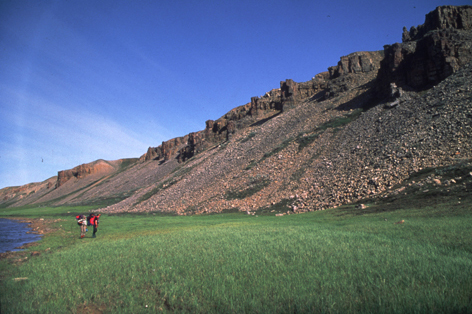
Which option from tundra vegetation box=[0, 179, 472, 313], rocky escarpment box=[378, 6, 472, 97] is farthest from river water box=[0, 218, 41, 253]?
rocky escarpment box=[378, 6, 472, 97]

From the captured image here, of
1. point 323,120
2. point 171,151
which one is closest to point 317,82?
point 323,120

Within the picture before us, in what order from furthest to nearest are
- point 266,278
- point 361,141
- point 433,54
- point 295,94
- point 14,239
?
point 295,94 < point 433,54 < point 361,141 < point 14,239 < point 266,278

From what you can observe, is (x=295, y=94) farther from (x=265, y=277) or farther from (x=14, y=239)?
(x=265, y=277)

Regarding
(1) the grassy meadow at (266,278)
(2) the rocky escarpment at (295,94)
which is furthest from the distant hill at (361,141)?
(1) the grassy meadow at (266,278)

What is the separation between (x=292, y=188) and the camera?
36312 millimetres

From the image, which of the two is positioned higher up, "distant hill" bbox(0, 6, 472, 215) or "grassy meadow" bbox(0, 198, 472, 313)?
"distant hill" bbox(0, 6, 472, 215)

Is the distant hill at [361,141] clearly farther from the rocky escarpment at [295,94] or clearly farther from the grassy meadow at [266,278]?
the grassy meadow at [266,278]

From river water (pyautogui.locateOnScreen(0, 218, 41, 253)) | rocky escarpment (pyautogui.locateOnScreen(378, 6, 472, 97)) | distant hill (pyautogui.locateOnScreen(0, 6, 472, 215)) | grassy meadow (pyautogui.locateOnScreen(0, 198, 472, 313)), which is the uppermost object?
rocky escarpment (pyautogui.locateOnScreen(378, 6, 472, 97))

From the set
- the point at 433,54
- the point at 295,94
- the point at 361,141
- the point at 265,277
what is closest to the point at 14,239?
the point at 265,277

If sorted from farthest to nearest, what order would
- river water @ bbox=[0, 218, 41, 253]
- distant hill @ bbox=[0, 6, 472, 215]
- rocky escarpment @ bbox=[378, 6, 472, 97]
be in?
rocky escarpment @ bbox=[378, 6, 472, 97] < distant hill @ bbox=[0, 6, 472, 215] < river water @ bbox=[0, 218, 41, 253]

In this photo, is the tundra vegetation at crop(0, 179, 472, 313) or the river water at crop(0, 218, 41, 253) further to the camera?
the river water at crop(0, 218, 41, 253)

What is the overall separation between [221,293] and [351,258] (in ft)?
14.9

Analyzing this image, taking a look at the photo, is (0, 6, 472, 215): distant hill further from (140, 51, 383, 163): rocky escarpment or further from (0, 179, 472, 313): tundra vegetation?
(0, 179, 472, 313): tundra vegetation

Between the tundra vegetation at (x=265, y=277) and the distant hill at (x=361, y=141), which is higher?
the distant hill at (x=361, y=141)
